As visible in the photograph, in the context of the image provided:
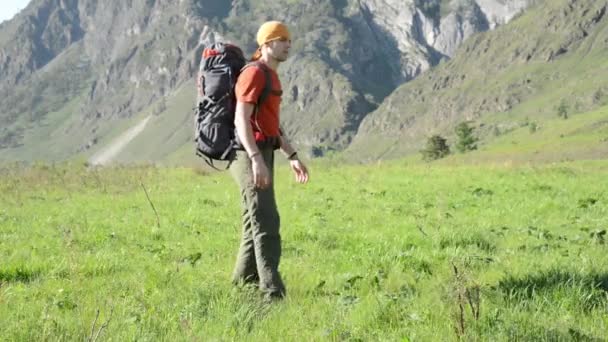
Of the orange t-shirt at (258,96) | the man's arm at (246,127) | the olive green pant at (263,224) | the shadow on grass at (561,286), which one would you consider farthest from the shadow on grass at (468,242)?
the man's arm at (246,127)

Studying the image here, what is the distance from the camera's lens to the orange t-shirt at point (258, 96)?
5898mm

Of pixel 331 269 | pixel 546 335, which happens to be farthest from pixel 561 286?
pixel 331 269

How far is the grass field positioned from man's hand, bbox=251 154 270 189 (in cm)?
122

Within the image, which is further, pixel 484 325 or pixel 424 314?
pixel 424 314

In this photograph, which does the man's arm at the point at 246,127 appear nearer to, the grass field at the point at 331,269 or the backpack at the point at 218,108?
the backpack at the point at 218,108

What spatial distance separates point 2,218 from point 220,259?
29.7 ft

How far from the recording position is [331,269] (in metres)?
7.92

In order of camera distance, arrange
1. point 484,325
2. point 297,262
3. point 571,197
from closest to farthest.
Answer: point 484,325, point 297,262, point 571,197

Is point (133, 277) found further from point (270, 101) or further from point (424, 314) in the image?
point (424, 314)

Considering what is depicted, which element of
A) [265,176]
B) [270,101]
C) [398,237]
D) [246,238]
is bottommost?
[398,237]

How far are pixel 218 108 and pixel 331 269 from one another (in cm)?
299

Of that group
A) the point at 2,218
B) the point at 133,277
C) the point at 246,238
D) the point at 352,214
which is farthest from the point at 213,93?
the point at 2,218

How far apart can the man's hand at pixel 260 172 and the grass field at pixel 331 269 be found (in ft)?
4.00

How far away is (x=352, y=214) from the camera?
553 inches
